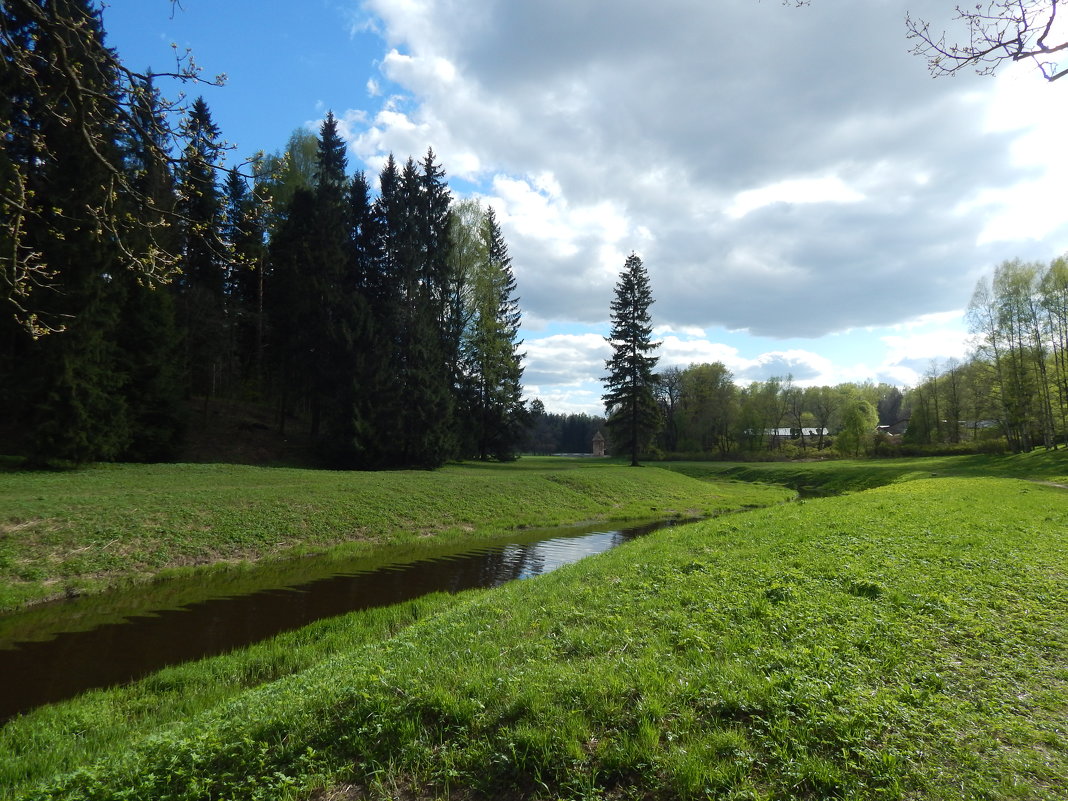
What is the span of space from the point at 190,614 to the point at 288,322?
29.5 m

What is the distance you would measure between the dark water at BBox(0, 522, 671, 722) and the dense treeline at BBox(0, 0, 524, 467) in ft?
Result: 18.8

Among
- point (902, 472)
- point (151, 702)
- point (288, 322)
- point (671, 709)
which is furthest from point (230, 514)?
point (902, 472)

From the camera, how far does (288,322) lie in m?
36.2

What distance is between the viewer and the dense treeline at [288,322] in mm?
20078

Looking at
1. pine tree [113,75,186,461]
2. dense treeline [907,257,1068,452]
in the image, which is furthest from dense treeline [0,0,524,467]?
dense treeline [907,257,1068,452]

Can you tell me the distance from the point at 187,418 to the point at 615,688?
29950 millimetres

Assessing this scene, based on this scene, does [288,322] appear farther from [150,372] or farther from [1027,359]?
[1027,359]

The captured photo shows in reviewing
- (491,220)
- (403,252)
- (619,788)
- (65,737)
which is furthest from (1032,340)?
(65,737)

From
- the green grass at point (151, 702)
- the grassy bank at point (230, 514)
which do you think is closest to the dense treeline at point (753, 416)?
the grassy bank at point (230, 514)

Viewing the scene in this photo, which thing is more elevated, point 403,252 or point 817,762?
point 403,252

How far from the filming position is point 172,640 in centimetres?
877

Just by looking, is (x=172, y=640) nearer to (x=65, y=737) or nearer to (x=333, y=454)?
(x=65, y=737)

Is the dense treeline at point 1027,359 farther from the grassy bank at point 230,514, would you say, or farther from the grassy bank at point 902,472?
the grassy bank at point 230,514

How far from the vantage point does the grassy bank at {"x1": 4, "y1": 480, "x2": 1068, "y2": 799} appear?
11.8 feet
